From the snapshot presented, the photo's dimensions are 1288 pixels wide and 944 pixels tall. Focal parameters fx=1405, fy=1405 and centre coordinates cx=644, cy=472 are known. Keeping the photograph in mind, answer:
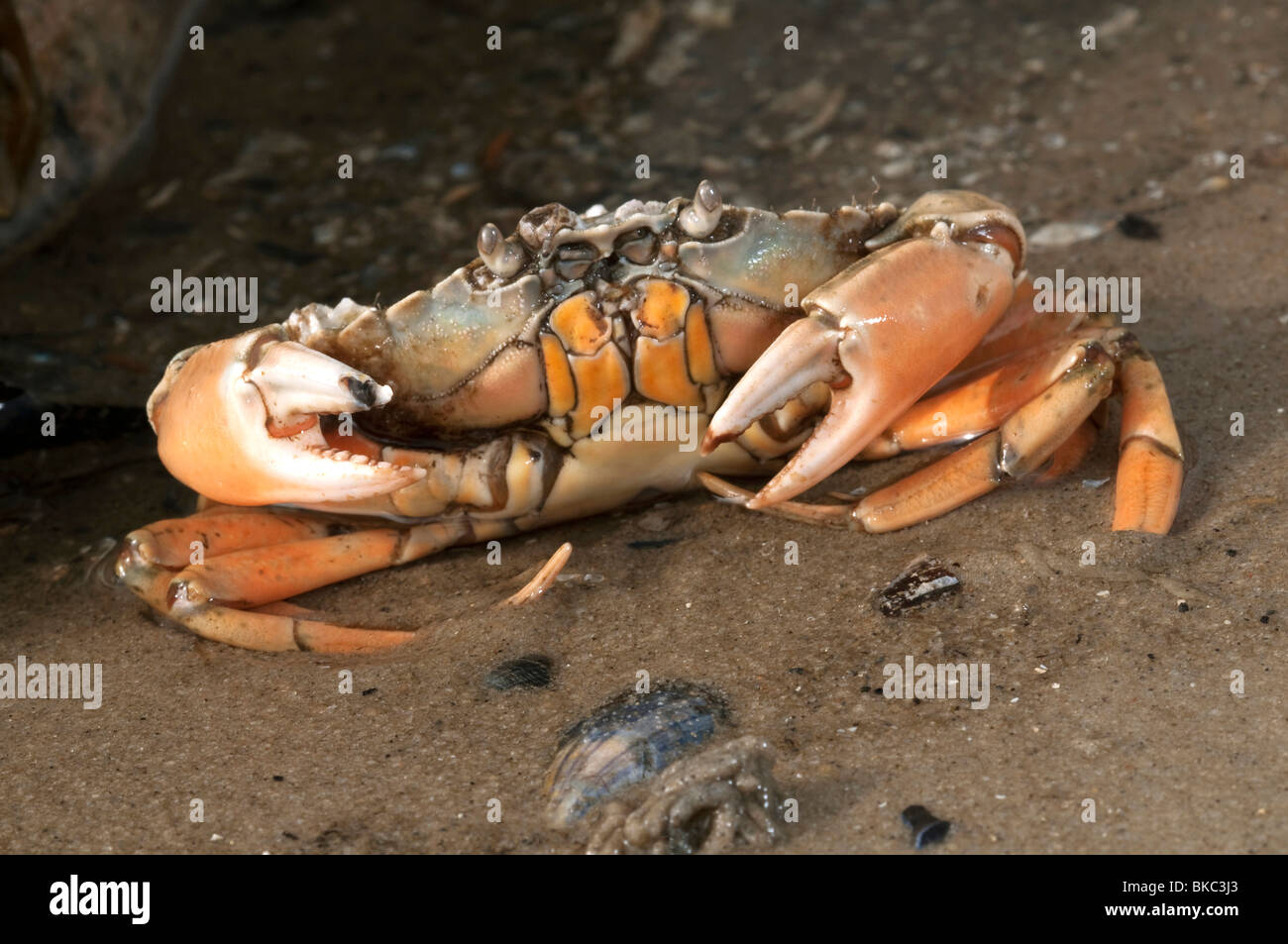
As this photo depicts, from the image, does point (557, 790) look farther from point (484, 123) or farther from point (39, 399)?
point (484, 123)

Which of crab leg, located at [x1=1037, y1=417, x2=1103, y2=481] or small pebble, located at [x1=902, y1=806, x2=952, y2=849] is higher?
crab leg, located at [x1=1037, y1=417, x2=1103, y2=481]

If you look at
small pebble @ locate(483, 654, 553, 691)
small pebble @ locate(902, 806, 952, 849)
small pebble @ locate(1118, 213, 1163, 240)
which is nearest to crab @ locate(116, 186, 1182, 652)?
small pebble @ locate(483, 654, 553, 691)

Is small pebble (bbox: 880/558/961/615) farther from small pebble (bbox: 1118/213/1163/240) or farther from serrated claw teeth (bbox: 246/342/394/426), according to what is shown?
small pebble (bbox: 1118/213/1163/240)

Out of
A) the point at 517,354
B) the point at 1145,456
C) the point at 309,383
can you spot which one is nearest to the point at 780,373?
the point at 517,354

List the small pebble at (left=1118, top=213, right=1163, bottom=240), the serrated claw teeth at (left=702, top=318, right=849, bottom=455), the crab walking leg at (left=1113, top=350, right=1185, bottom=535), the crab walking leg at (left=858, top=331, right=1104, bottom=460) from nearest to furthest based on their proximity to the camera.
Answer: the serrated claw teeth at (left=702, top=318, right=849, bottom=455)
the crab walking leg at (left=1113, top=350, right=1185, bottom=535)
the crab walking leg at (left=858, top=331, right=1104, bottom=460)
the small pebble at (left=1118, top=213, right=1163, bottom=240)

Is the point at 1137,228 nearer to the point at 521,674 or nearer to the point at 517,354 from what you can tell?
the point at 517,354

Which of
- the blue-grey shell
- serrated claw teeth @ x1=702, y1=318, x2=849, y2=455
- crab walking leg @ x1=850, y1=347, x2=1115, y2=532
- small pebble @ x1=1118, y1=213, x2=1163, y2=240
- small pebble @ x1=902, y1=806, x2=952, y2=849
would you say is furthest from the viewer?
small pebble @ x1=1118, y1=213, x2=1163, y2=240
